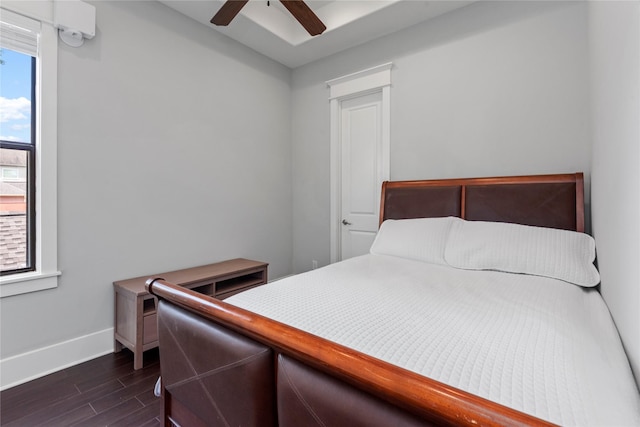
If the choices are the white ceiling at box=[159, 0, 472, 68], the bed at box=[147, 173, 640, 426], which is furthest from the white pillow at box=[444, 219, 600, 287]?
the white ceiling at box=[159, 0, 472, 68]

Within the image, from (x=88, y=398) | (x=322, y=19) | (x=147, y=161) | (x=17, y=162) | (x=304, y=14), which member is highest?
(x=322, y=19)

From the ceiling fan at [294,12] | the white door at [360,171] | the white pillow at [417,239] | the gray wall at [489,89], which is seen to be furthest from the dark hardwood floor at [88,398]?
the gray wall at [489,89]

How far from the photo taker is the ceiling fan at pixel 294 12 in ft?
6.08

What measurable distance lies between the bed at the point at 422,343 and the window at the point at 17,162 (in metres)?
1.45

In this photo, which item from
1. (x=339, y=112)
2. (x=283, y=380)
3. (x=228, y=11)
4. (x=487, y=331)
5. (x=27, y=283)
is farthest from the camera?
(x=339, y=112)

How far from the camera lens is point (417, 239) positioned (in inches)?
86.4

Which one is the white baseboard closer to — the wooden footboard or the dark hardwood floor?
the dark hardwood floor

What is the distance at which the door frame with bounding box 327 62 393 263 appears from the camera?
3.00m

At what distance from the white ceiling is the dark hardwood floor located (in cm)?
Answer: 294

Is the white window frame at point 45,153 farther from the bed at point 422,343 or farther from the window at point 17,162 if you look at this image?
the bed at point 422,343

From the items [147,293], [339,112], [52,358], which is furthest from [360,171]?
[52,358]

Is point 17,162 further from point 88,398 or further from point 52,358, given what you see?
point 88,398

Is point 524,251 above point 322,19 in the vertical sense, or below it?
below

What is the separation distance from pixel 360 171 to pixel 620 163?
2333 mm
